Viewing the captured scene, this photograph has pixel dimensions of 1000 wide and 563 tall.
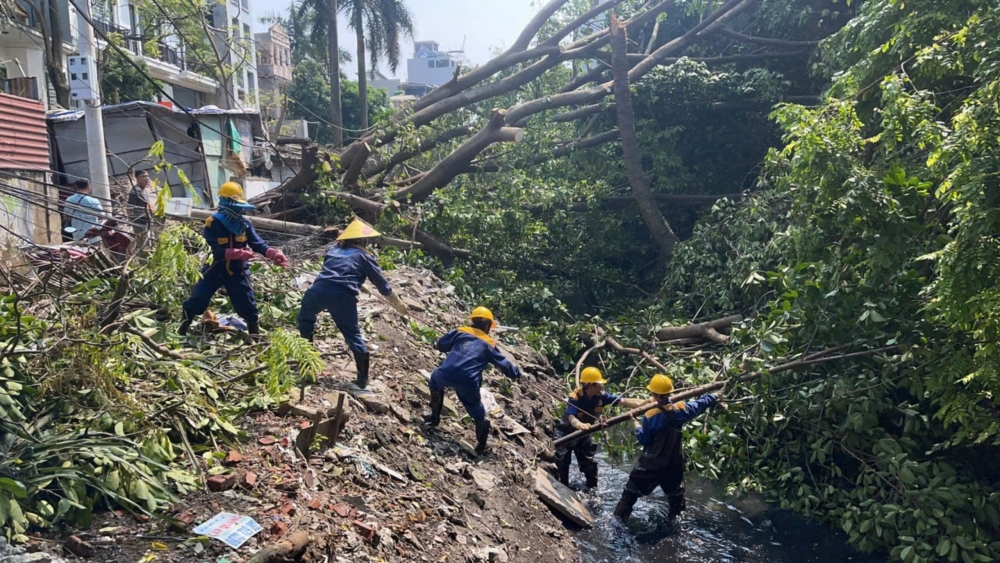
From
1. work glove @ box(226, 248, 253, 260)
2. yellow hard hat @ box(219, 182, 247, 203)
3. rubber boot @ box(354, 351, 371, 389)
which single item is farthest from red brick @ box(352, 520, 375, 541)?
yellow hard hat @ box(219, 182, 247, 203)

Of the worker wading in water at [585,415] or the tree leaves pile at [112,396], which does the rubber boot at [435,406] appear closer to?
the tree leaves pile at [112,396]

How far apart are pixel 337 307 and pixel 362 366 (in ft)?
1.53

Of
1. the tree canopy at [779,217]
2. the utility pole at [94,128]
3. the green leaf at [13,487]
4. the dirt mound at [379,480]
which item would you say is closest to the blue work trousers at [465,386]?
the dirt mound at [379,480]

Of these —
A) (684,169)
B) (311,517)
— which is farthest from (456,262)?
(311,517)

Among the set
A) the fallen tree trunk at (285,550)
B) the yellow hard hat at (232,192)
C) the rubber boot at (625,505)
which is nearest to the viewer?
the fallen tree trunk at (285,550)

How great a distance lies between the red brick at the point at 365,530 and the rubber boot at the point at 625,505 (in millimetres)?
2962

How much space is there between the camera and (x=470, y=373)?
18.2 ft

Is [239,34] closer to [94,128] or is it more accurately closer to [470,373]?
[94,128]

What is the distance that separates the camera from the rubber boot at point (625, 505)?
6.15m

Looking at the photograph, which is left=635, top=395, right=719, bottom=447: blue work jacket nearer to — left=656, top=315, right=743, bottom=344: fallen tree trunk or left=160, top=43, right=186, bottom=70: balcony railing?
left=656, top=315, right=743, bottom=344: fallen tree trunk

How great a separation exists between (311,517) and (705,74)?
413 inches

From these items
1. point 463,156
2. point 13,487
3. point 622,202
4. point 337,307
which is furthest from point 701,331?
point 13,487

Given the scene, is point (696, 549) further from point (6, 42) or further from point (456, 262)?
point (6, 42)

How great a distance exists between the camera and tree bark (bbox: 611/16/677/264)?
37.2ft
